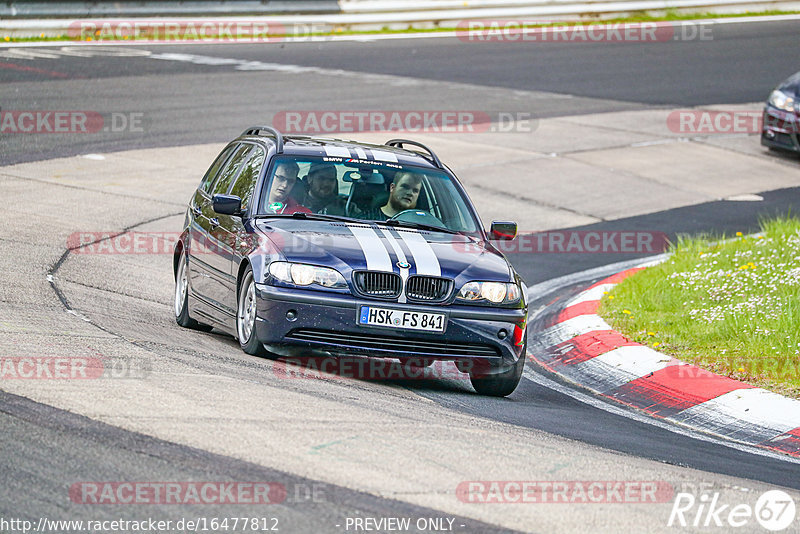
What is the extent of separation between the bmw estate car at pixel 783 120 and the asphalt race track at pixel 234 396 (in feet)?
1.39

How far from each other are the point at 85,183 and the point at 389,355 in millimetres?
8574

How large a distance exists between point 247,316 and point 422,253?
1218 millimetres

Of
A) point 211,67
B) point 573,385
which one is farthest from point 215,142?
point 573,385

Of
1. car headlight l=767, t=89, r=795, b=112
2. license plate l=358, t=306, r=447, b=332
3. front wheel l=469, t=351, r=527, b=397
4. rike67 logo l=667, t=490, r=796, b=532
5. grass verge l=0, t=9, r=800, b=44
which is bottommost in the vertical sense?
front wheel l=469, t=351, r=527, b=397

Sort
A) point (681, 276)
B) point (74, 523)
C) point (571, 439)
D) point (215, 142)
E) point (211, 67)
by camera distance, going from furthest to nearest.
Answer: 1. point (211, 67)
2. point (215, 142)
3. point (681, 276)
4. point (571, 439)
5. point (74, 523)

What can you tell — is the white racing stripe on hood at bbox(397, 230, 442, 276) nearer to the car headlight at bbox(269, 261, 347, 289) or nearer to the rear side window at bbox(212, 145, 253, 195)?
the car headlight at bbox(269, 261, 347, 289)

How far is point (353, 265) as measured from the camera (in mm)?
7660

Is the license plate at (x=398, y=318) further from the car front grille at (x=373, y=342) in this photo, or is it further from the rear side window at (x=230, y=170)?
the rear side window at (x=230, y=170)

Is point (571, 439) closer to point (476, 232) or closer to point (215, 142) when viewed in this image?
point (476, 232)

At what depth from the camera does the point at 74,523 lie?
4.45 m

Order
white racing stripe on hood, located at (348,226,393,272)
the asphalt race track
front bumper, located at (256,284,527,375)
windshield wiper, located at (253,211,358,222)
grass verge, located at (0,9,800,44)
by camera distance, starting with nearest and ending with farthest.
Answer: the asphalt race track, front bumper, located at (256,284,527,375), white racing stripe on hood, located at (348,226,393,272), windshield wiper, located at (253,211,358,222), grass verge, located at (0,9,800,44)

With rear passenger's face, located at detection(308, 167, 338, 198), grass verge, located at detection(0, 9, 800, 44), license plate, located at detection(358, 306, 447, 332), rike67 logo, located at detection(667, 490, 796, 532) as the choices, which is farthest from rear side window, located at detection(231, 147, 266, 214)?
grass verge, located at detection(0, 9, 800, 44)

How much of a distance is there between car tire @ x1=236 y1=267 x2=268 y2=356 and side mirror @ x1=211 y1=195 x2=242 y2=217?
656 millimetres

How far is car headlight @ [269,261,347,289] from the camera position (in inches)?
300
